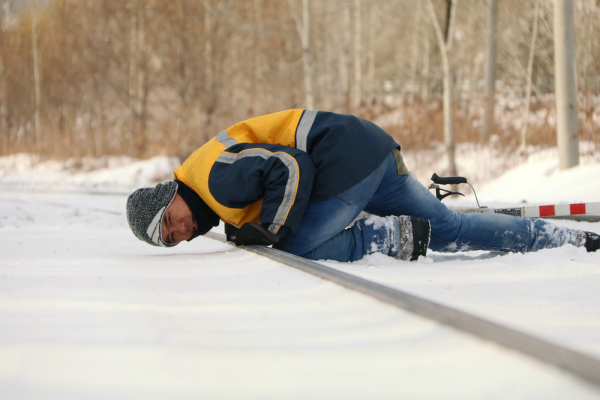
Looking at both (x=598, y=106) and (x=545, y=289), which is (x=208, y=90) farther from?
(x=545, y=289)

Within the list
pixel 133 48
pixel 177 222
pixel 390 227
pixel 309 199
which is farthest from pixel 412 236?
pixel 133 48

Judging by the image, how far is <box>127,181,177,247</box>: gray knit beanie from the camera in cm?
248

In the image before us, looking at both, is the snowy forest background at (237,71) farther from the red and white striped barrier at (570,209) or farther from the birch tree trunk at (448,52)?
the red and white striped barrier at (570,209)

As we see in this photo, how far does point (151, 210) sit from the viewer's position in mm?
2486

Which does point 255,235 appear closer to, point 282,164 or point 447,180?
point 282,164

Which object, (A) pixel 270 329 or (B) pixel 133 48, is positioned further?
(B) pixel 133 48

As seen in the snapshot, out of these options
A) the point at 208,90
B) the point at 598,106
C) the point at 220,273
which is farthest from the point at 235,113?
the point at 220,273

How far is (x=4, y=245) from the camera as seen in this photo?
2889mm

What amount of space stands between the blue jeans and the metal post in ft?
15.6

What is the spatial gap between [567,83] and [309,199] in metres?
5.74

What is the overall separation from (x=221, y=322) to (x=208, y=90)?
14.7 m

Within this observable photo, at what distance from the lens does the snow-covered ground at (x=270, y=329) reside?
86cm

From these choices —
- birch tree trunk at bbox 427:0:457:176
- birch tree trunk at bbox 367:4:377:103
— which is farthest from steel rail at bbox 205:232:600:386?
birch tree trunk at bbox 367:4:377:103

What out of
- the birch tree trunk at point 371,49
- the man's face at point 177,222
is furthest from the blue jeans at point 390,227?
the birch tree trunk at point 371,49
